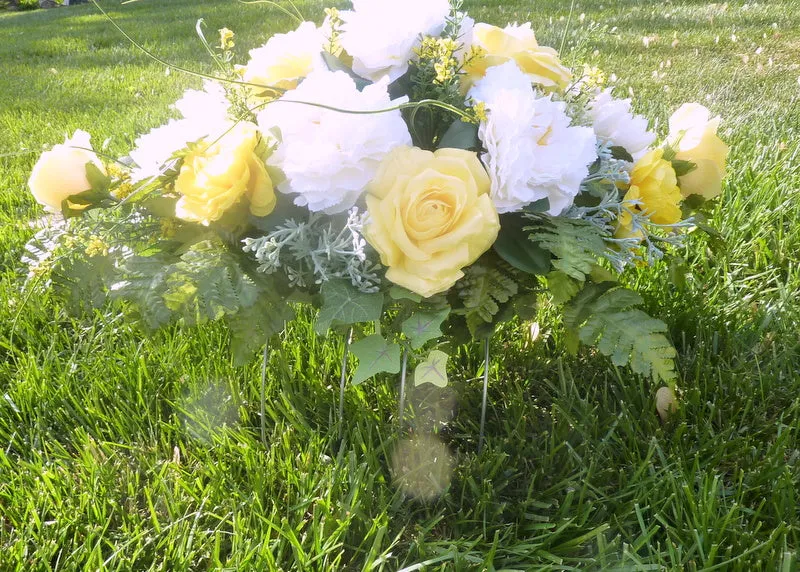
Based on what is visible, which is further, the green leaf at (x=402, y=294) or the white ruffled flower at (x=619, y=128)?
the white ruffled flower at (x=619, y=128)

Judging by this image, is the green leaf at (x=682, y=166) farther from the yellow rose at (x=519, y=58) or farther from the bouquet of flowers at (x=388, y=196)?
the yellow rose at (x=519, y=58)

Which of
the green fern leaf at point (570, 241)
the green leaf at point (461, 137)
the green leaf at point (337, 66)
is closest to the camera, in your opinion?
the green fern leaf at point (570, 241)

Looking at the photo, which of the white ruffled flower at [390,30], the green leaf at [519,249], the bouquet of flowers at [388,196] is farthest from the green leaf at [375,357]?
the white ruffled flower at [390,30]

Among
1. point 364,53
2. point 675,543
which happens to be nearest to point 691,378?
point 675,543

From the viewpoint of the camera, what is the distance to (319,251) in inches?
41.3

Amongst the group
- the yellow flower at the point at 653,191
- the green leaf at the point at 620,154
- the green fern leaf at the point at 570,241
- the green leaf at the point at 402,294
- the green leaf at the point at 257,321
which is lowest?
the green leaf at the point at 257,321

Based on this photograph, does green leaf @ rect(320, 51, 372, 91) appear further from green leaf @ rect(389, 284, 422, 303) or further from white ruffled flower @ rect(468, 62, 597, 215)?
green leaf @ rect(389, 284, 422, 303)

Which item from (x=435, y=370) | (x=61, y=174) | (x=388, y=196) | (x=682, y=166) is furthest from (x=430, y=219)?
(x=61, y=174)

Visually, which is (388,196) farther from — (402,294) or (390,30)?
(390,30)

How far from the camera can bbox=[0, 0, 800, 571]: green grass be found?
4.14ft

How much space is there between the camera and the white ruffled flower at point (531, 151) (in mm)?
993

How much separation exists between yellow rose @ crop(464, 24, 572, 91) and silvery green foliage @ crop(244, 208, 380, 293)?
387mm

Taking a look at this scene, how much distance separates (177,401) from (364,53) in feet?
3.17

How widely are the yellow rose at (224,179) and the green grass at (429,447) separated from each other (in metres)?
0.43
